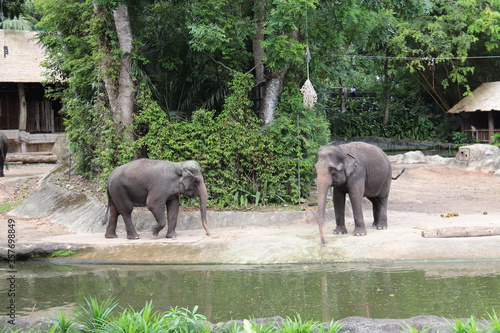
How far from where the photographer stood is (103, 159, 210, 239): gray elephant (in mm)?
10773

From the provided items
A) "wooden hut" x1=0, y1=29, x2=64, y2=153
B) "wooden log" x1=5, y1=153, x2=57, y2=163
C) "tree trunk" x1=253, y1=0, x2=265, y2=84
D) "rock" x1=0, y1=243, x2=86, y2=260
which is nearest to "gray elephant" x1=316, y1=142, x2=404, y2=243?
"tree trunk" x1=253, y1=0, x2=265, y2=84

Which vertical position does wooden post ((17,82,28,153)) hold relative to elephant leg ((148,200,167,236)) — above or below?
above

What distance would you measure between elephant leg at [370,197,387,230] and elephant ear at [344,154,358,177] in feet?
4.12

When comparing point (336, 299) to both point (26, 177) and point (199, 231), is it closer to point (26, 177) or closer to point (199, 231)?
point (199, 231)

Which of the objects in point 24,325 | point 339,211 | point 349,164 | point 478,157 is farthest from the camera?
point 478,157

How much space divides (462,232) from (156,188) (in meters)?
5.27

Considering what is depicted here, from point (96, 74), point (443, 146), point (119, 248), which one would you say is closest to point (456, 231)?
point (119, 248)

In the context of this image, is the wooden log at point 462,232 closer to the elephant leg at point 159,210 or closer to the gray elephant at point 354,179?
the gray elephant at point 354,179

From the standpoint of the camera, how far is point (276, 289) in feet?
25.9

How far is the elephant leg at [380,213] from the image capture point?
11.2 m

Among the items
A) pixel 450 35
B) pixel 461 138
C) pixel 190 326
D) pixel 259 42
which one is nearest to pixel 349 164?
pixel 259 42

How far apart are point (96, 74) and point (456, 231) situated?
859cm

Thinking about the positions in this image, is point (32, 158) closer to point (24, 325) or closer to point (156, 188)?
point (156, 188)

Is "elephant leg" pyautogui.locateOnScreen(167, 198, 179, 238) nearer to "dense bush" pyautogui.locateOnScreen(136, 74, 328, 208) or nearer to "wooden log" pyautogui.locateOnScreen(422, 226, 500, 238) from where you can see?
"dense bush" pyautogui.locateOnScreen(136, 74, 328, 208)
